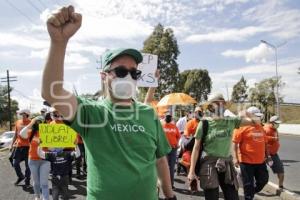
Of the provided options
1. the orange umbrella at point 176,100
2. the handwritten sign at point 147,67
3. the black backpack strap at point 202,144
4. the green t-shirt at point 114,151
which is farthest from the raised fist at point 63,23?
the orange umbrella at point 176,100

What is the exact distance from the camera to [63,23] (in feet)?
7.11

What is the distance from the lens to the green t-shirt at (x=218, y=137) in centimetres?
573

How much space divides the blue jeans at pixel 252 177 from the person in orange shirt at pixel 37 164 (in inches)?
134

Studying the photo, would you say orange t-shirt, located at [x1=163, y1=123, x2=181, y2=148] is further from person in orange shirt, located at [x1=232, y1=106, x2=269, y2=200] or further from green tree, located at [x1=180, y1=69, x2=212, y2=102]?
green tree, located at [x1=180, y1=69, x2=212, y2=102]

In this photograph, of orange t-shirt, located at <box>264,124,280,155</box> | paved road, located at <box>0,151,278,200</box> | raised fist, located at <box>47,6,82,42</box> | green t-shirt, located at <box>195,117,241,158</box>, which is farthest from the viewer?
orange t-shirt, located at <box>264,124,280,155</box>

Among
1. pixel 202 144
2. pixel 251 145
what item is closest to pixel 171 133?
pixel 251 145

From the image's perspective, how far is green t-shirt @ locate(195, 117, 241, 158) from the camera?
5.73 meters

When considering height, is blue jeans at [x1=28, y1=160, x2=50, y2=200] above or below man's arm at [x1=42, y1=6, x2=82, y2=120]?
below

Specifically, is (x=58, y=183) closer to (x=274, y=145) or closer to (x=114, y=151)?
(x=114, y=151)

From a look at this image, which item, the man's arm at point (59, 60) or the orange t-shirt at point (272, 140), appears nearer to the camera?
the man's arm at point (59, 60)

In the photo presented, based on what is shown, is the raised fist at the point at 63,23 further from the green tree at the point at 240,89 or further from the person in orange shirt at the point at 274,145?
the green tree at the point at 240,89

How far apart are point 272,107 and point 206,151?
5630cm

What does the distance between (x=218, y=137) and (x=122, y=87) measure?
10.5 feet

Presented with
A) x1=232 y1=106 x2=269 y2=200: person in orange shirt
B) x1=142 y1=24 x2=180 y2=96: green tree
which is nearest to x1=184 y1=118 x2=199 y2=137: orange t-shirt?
x1=232 y1=106 x2=269 y2=200: person in orange shirt
